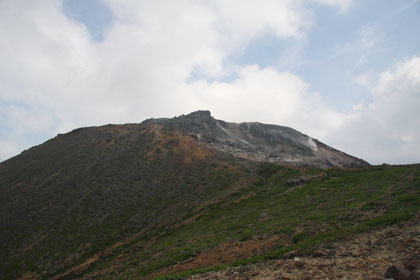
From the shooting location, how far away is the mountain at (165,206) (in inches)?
729

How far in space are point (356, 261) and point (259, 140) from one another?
86.3 metres

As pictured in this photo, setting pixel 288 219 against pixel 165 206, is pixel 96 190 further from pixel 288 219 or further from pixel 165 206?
pixel 288 219

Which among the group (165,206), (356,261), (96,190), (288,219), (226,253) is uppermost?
(96,190)

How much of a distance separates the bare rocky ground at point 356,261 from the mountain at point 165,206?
1159mm

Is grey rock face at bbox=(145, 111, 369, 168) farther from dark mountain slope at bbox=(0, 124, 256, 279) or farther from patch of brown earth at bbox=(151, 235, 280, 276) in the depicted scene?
patch of brown earth at bbox=(151, 235, 280, 276)

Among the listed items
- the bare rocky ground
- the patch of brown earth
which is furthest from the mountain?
the bare rocky ground

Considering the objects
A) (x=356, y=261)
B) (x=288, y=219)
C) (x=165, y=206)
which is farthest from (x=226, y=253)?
(x=165, y=206)

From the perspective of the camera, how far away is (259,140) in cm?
9588

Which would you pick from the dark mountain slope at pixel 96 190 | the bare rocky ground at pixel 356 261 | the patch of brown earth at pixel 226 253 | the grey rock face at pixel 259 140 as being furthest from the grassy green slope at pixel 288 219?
the grey rock face at pixel 259 140

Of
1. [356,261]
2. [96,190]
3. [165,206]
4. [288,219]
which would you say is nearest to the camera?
[356,261]

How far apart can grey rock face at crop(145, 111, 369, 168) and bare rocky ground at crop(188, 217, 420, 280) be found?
186 feet

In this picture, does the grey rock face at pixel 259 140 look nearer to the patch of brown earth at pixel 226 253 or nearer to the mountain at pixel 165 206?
the mountain at pixel 165 206

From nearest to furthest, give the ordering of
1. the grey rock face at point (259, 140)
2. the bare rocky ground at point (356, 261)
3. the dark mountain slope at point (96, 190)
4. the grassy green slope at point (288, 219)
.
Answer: the bare rocky ground at point (356, 261), the grassy green slope at point (288, 219), the dark mountain slope at point (96, 190), the grey rock face at point (259, 140)

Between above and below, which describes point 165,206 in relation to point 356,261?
above
